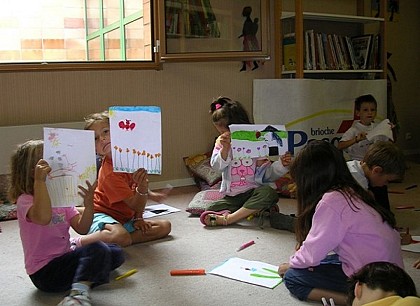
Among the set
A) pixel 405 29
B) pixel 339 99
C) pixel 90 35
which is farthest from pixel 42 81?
pixel 405 29

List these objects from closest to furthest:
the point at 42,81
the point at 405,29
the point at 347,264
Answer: the point at 347,264 → the point at 42,81 → the point at 405,29

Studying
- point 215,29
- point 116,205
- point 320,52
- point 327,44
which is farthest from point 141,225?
point 327,44

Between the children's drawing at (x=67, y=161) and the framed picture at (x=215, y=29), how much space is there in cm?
191

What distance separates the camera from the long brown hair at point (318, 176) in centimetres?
191

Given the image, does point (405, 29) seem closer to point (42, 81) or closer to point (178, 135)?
point (178, 135)

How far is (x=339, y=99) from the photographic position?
444 cm

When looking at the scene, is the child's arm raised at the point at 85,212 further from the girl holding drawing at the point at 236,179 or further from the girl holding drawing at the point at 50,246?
the girl holding drawing at the point at 236,179

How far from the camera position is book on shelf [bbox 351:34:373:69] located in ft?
15.5

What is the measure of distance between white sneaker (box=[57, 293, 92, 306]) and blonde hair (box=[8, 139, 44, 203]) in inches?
16.2

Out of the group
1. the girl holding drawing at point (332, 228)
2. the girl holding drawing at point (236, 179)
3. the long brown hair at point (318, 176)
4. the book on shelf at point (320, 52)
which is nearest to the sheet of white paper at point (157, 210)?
the girl holding drawing at point (236, 179)

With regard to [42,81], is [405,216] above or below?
below

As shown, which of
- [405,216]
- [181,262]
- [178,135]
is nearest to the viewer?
[181,262]

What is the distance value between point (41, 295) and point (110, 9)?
2.68 m

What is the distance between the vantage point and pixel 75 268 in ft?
6.66
